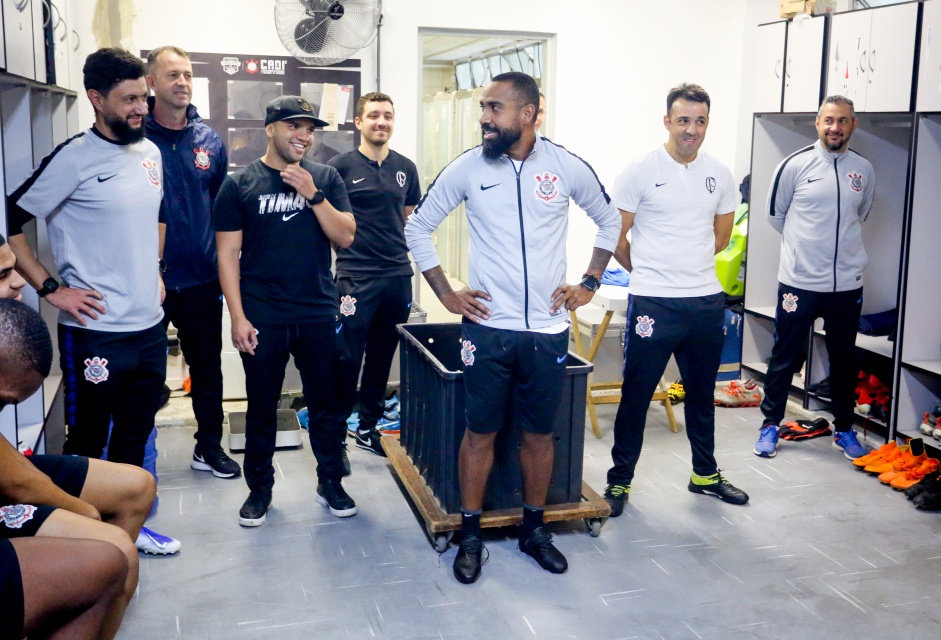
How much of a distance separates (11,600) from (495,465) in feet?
6.24

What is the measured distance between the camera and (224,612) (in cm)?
295

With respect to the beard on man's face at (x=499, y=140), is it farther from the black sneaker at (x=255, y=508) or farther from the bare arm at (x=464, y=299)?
the black sneaker at (x=255, y=508)

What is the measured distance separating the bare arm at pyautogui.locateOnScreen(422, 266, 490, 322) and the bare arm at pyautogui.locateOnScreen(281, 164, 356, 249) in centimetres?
40

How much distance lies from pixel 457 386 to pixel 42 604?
1739 mm

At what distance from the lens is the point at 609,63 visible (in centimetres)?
573

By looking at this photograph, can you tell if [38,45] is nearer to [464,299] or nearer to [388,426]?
[464,299]

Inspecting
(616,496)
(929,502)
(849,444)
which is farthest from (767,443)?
(616,496)

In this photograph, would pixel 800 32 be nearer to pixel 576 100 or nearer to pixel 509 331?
pixel 576 100

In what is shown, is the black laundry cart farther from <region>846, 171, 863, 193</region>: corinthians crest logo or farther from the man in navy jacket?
<region>846, 171, 863, 193</region>: corinthians crest logo

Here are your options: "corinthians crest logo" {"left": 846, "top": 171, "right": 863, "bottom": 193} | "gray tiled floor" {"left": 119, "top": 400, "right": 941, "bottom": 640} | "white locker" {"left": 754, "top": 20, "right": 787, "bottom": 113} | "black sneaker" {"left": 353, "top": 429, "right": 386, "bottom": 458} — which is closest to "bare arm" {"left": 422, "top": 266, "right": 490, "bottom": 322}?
"gray tiled floor" {"left": 119, "top": 400, "right": 941, "bottom": 640}

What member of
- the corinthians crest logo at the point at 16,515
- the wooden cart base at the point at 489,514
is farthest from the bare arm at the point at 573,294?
the corinthians crest logo at the point at 16,515

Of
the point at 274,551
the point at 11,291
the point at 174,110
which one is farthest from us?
the point at 174,110

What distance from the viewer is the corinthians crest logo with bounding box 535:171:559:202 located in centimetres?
314

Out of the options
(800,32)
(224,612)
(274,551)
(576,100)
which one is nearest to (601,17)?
(576,100)
